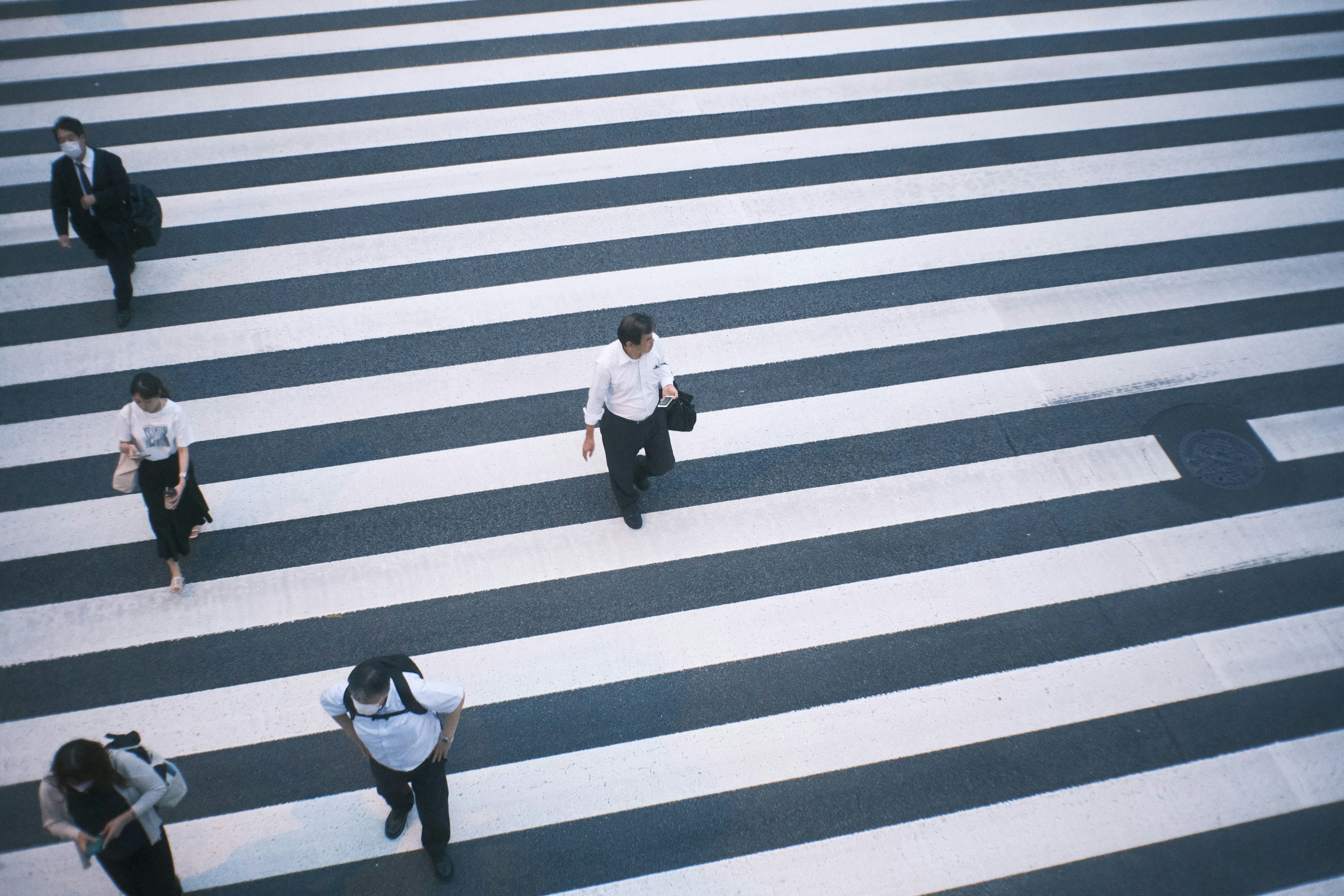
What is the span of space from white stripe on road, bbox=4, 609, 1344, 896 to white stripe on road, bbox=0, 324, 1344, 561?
1.84 metres

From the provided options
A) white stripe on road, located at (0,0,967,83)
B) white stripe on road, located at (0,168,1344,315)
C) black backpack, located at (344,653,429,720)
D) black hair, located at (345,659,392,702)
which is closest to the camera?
black hair, located at (345,659,392,702)

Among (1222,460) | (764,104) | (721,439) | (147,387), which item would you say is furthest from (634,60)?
(1222,460)

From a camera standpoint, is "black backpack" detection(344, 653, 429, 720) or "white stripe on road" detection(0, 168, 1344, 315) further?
"white stripe on road" detection(0, 168, 1344, 315)

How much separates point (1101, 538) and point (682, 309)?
337 centimetres

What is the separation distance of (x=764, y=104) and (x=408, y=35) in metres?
3.59

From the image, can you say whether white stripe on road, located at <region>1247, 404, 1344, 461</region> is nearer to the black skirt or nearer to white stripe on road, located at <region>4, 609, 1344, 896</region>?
white stripe on road, located at <region>4, 609, 1344, 896</region>

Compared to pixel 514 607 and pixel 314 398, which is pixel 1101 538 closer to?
pixel 514 607

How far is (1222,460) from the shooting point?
19.2 ft

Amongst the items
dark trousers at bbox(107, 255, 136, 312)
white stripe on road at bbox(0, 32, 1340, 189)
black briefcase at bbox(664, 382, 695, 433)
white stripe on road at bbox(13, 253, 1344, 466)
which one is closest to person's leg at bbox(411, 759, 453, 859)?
black briefcase at bbox(664, 382, 695, 433)

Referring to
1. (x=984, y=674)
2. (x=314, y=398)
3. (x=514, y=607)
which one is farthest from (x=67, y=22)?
(x=984, y=674)

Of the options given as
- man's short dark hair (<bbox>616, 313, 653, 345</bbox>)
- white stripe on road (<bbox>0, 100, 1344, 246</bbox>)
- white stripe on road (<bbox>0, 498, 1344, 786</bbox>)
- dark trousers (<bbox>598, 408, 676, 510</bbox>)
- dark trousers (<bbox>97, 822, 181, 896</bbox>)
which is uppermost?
white stripe on road (<bbox>0, 100, 1344, 246</bbox>)

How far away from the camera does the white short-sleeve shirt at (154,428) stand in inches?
174

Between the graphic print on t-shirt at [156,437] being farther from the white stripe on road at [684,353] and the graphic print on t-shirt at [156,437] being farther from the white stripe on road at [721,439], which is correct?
the white stripe on road at [684,353]

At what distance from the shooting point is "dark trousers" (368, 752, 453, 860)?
363 cm
